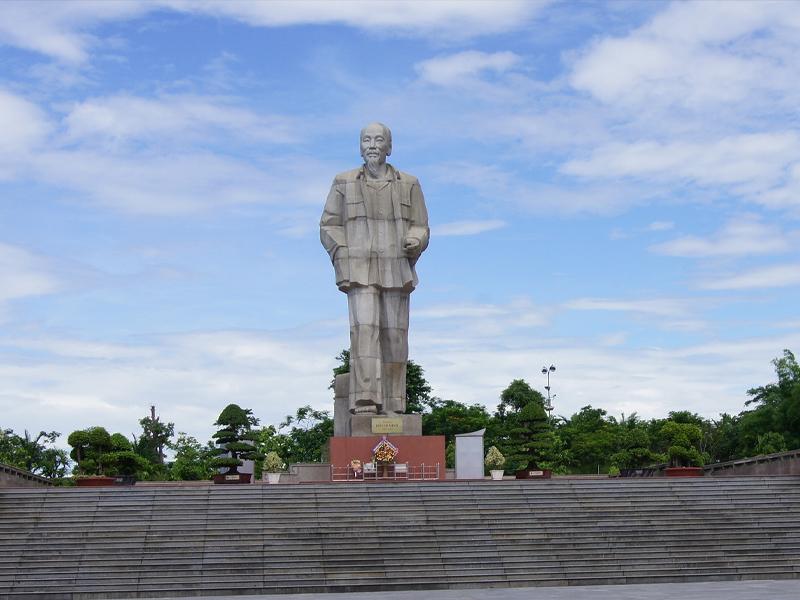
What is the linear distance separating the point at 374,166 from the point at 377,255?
207cm

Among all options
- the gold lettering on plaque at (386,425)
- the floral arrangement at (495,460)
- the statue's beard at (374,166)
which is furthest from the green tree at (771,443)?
the statue's beard at (374,166)

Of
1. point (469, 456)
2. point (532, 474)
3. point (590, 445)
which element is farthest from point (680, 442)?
point (590, 445)

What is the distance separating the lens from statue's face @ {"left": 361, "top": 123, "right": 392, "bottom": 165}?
2645cm

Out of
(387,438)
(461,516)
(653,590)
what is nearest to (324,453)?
(387,438)

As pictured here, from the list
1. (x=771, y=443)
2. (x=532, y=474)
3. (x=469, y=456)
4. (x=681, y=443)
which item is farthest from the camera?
(x=771, y=443)

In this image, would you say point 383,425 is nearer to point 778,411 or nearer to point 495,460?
point 495,460

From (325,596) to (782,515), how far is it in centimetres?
899

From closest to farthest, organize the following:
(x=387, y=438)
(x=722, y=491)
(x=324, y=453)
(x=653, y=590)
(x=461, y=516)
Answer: (x=653, y=590) → (x=461, y=516) → (x=722, y=491) → (x=387, y=438) → (x=324, y=453)

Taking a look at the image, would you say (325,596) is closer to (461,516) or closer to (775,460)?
(461,516)

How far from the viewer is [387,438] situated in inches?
990

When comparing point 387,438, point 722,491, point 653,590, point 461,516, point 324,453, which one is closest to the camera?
point 653,590

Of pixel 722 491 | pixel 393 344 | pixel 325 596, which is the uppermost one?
pixel 393 344

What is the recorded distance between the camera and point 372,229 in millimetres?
26375

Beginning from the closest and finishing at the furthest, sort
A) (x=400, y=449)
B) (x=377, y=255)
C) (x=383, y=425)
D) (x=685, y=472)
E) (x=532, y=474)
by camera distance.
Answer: (x=685, y=472) < (x=400, y=449) < (x=383, y=425) < (x=532, y=474) < (x=377, y=255)
